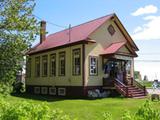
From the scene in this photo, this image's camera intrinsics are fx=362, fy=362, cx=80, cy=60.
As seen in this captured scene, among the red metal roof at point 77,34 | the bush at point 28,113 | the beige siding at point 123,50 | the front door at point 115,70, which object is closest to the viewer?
the bush at point 28,113

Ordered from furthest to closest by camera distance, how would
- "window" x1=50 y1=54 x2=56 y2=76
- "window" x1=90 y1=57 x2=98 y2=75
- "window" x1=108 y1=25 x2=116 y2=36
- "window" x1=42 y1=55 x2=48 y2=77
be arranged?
"window" x1=42 y1=55 x2=48 y2=77 → "window" x1=50 y1=54 x2=56 y2=76 → "window" x1=108 y1=25 x2=116 y2=36 → "window" x1=90 y1=57 x2=98 y2=75

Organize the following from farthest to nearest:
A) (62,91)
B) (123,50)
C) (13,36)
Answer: (62,91)
(123,50)
(13,36)

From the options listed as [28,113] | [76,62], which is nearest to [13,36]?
[76,62]

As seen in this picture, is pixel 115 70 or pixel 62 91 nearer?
pixel 115 70

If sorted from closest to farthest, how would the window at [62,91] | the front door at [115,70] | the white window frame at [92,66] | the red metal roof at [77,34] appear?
the white window frame at [92,66] < the red metal roof at [77,34] < the front door at [115,70] < the window at [62,91]

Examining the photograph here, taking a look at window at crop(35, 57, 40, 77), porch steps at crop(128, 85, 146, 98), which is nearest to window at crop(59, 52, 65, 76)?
window at crop(35, 57, 40, 77)

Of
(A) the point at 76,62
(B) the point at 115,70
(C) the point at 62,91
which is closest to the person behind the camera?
(A) the point at 76,62

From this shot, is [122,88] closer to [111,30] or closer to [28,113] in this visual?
[111,30]

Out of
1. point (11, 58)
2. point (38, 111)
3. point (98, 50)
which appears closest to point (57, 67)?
point (98, 50)

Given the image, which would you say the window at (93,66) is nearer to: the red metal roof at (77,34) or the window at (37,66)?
the red metal roof at (77,34)

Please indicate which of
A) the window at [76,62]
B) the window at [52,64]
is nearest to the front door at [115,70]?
the window at [76,62]

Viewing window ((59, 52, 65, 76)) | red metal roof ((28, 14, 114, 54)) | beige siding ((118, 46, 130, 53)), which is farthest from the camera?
window ((59, 52, 65, 76))

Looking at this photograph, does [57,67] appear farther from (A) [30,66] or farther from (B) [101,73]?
(A) [30,66]

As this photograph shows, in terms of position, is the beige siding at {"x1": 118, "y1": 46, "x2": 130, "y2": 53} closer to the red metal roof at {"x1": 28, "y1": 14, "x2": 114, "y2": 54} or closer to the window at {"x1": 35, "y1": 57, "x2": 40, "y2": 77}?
the red metal roof at {"x1": 28, "y1": 14, "x2": 114, "y2": 54}
